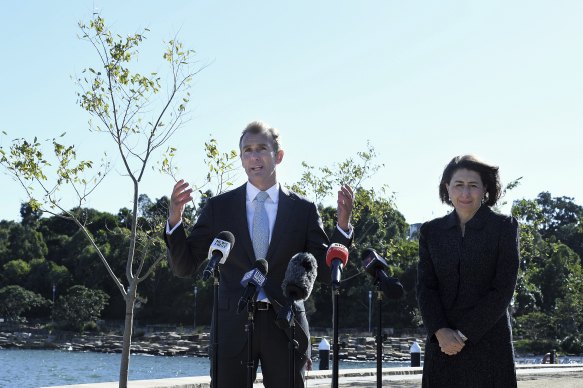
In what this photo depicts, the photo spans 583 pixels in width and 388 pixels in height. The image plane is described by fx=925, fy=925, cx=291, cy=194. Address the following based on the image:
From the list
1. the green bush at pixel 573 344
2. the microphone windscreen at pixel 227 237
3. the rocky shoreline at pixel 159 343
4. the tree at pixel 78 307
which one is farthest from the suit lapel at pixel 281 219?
the tree at pixel 78 307

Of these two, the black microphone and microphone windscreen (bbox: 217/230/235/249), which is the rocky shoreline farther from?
the black microphone

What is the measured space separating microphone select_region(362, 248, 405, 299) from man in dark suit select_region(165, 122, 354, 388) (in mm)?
289

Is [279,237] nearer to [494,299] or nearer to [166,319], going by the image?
[494,299]

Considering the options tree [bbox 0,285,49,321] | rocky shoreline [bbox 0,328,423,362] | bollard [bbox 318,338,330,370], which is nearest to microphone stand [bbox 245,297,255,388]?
bollard [bbox 318,338,330,370]

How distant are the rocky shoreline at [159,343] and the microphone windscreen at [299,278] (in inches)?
1796

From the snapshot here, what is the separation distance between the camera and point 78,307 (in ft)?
200

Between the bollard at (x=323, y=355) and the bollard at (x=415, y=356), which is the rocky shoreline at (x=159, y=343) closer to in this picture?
the bollard at (x=415, y=356)

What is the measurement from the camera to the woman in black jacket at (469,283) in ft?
14.4

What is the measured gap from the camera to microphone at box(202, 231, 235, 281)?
4223mm

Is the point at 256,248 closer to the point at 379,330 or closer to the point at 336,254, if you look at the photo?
the point at 336,254

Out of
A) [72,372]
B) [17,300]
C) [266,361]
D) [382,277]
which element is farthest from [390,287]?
[17,300]

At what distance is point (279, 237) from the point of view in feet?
15.4

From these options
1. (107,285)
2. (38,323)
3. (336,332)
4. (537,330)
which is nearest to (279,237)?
(336,332)

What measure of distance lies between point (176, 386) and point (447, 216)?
10632mm
